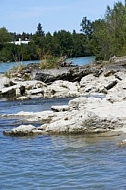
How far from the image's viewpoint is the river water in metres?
10.4

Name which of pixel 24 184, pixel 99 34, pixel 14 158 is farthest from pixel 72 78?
pixel 24 184

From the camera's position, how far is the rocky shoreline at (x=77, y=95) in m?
16.2

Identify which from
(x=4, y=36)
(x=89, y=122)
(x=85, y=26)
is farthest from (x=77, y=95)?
(x=4, y=36)

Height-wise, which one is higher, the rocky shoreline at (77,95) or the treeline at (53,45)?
the treeline at (53,45)

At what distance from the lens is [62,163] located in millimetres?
12250

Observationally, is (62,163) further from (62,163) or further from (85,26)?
(85,26)

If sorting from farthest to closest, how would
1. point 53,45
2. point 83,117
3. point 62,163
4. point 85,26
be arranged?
point 85,26, point 53,45, point 83,117, point 62,163

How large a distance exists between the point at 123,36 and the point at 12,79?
19.7m

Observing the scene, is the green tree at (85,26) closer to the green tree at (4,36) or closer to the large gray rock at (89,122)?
the green tree at (4,36)

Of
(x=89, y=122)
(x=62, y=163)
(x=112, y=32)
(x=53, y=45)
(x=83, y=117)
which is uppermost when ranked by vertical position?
(x=112, y=32)

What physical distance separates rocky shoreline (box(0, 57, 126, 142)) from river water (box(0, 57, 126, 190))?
56cm

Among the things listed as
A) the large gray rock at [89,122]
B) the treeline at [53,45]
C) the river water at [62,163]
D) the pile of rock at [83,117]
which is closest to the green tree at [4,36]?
the treeline at [53,45]

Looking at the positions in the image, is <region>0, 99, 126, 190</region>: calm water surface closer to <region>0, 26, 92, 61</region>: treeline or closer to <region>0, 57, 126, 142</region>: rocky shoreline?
<region>0, 57, 126, 142</region>: rocky shoreline

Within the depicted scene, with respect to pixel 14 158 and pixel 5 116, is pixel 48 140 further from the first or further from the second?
pixel 5 116
